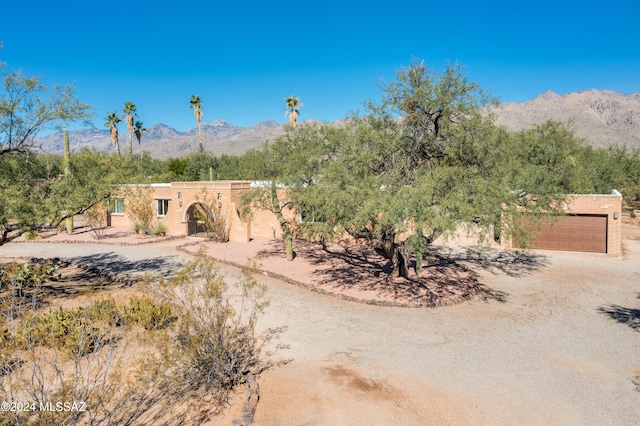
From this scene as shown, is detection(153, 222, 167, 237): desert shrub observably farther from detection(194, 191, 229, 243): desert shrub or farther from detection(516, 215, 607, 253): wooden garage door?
detection(516, 215, 607, 253): wooden garage door

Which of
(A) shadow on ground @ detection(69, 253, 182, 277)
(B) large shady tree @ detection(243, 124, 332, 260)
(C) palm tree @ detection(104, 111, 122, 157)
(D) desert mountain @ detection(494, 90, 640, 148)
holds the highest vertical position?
(D) desert mountain @ detection(494, 90, 640, 148)

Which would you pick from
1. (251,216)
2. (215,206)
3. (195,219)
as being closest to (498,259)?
(251,216)

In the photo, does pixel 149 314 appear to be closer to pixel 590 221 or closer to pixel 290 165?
pixel 290 165

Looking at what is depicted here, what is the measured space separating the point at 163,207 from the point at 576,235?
83.1ft

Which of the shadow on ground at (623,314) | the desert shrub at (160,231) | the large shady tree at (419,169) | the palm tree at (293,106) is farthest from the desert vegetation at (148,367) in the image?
the palm tree at (293,106)

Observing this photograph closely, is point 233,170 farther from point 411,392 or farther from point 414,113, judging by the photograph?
point 411,392

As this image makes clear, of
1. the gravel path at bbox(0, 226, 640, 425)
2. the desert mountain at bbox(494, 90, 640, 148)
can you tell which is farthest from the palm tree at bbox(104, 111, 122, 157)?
the desert mountain at bbox(494, 90, 640, 148)

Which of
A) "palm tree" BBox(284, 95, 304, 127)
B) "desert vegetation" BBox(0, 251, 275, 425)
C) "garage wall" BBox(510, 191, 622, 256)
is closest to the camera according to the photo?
"desert vegetation" BBox(0, 251, 275, 425)

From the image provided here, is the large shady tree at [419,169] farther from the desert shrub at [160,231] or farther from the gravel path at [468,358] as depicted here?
the desert shrub at [160,231]

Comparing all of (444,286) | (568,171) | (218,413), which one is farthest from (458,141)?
(568,171)

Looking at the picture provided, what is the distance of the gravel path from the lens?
7133 mm

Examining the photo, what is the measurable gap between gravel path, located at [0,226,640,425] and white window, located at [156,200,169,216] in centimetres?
1536

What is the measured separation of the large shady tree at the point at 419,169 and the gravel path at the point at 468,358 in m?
2.73

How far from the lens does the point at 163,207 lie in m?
27.9
